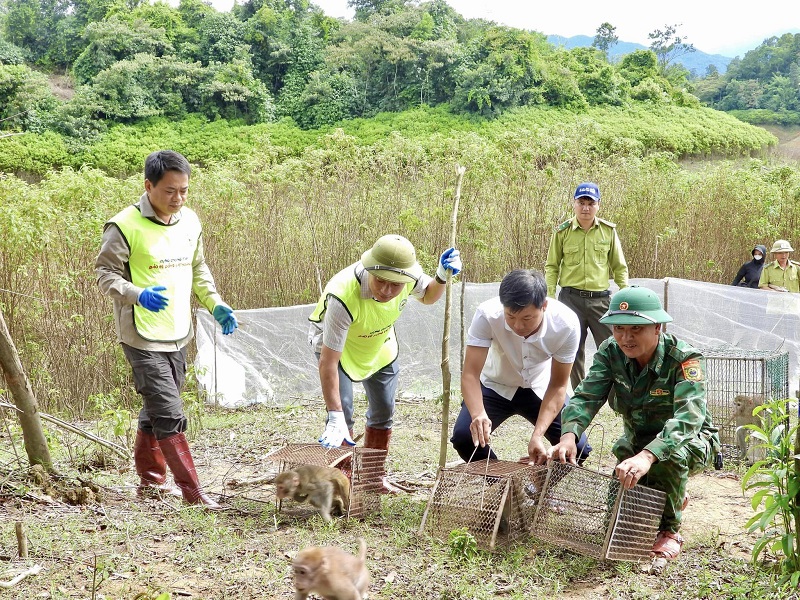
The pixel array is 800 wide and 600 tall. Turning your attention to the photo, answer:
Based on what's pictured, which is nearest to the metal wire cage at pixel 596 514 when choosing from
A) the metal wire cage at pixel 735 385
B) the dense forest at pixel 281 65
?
the metal wire cage at pixel 735 385

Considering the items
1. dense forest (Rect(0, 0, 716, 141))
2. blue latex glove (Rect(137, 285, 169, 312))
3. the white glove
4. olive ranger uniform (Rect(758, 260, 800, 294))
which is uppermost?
dense forest (Rect(0, 0, 716, 141))

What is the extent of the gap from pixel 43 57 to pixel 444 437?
2860cm

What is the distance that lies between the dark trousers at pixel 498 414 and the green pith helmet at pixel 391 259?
93 centimetres

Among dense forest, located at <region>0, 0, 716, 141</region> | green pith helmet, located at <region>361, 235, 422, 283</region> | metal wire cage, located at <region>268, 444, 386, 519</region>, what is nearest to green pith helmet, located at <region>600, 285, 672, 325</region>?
green pith helmet, located at <region>361, 235, 422, 283</region>

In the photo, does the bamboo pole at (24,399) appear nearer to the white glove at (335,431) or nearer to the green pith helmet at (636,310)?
the white glove at (335,431)

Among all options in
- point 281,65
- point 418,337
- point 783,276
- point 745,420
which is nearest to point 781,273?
point 783,276

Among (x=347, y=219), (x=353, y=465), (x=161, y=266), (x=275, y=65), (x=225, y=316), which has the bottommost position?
(x=353, y=465)

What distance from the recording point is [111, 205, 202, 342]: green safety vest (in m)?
4.25

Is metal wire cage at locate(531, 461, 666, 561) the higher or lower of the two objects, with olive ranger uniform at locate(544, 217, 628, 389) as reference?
lower

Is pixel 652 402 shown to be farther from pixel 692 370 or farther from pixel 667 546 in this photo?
pixel 667 546

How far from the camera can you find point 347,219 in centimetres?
970

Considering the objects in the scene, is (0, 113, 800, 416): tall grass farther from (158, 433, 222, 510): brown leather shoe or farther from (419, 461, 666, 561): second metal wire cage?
(419, 461, 666, 561): second metal wire cage

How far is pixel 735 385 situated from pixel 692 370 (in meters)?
3.02

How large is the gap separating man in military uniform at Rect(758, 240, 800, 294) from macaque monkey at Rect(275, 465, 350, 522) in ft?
23.8
